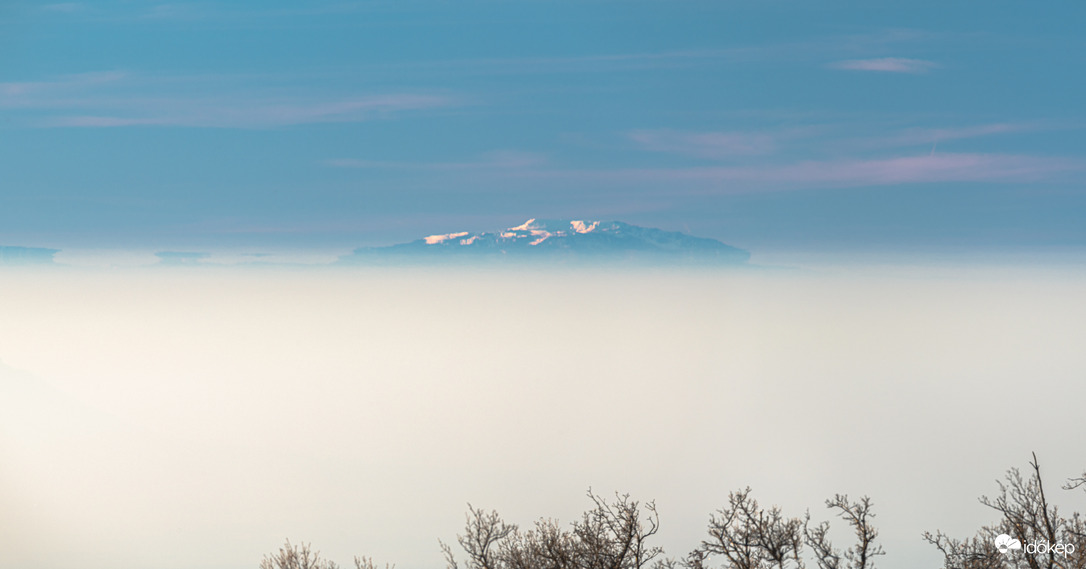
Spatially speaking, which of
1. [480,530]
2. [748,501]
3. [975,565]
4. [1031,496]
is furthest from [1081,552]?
[480,530]

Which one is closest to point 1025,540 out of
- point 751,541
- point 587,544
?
point 751,541

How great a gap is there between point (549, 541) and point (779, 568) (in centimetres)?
867

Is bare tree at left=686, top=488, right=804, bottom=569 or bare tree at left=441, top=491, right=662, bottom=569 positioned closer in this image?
bare tree at left=441, top=491, right=662, bottom=569

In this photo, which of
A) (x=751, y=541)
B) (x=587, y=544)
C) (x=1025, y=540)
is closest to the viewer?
(x=1025, y=540)

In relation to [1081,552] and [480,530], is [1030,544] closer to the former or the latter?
[1081,552]

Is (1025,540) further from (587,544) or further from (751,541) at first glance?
(587,544)

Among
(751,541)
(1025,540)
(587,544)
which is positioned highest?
(587,544)

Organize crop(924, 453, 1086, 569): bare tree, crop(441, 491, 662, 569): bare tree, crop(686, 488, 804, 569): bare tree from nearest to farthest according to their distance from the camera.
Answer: crop(924, 453, 1086, 569): bare tree → crop(441, 491, 662, 569): bare tree → crop(686, 488, 804, 569): bare tree

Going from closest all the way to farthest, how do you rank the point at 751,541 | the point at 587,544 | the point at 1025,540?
the point at 1025,540 < the point at 587,544 < the point at 751,541

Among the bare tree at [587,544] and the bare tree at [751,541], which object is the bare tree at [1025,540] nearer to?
the bare tree at [751,541]

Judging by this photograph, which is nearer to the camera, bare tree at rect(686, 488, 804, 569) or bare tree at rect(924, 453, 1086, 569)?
bare tree at rect(924, 453, 1086, 569)

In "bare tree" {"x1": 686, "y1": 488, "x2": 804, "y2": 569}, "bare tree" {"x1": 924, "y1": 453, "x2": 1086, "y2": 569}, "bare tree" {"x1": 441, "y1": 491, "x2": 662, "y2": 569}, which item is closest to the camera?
"bare tree" {"x1": 924, "y1": 453, "x2": 1086, "y2": 569}

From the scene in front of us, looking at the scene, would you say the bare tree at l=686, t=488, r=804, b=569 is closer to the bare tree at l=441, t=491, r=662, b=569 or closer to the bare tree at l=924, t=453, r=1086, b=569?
the bare tree at l=441, t=491, r=662, b=569

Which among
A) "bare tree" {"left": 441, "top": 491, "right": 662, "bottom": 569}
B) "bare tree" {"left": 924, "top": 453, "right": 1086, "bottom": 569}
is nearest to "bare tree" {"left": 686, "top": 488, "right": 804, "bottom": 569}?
"bare tree" {"left": 441, "top": 491, "right": 662, "bottom": 569}
